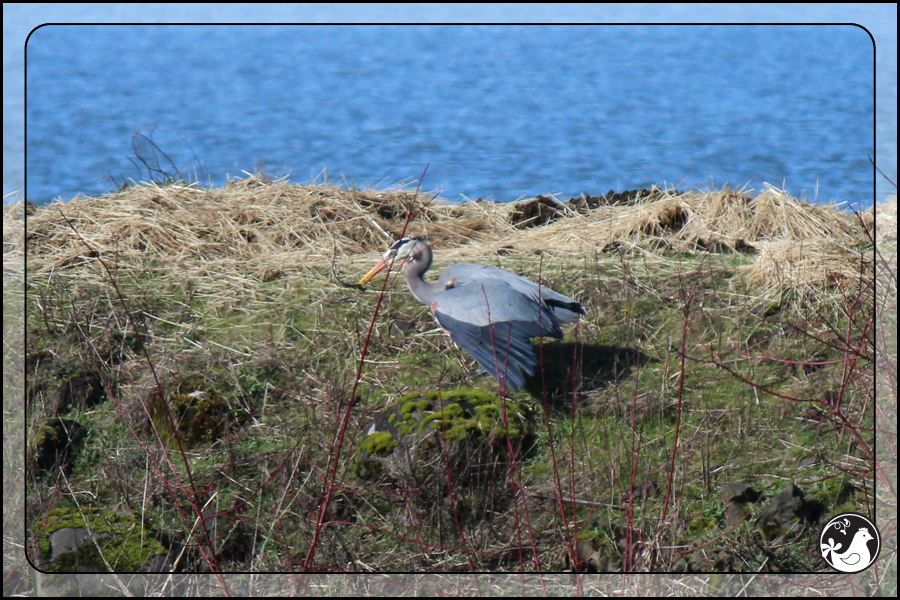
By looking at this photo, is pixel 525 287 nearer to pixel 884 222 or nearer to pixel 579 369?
pixel 579 369

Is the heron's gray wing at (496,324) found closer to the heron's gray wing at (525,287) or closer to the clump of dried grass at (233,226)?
the heron's gray wing at (525,287)

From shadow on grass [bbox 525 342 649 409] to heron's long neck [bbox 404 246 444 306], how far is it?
0.57m

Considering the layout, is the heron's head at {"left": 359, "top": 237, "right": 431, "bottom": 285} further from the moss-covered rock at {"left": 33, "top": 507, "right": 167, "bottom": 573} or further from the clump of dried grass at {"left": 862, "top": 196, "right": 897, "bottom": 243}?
the clump of dried grass at {"left": 862, "top": 196, "right": 897, "bottom": 243}

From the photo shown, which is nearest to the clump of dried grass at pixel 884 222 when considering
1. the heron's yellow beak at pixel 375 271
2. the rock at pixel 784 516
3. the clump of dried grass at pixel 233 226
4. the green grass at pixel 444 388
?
the green grass at pixel 444 388

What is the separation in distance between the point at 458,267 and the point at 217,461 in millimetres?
1385

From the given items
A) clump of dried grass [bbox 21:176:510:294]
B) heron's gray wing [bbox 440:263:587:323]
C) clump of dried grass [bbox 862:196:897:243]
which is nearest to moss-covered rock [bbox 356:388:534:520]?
heron's gray wing [bbox 440:263:587:323]

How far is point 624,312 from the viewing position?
14.8ft

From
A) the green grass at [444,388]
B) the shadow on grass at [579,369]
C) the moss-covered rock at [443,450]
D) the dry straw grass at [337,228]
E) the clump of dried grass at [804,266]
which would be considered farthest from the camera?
the dry straw grass at [337,228]

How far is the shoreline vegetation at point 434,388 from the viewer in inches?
120

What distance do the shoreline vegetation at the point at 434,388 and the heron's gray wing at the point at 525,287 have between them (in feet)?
0.87

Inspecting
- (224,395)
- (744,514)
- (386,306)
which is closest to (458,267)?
(386,306)

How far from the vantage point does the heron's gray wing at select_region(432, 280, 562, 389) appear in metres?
3.66

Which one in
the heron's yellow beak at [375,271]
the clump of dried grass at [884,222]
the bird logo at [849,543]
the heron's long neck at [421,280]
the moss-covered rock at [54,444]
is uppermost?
the clump of dried grass at [884,222]

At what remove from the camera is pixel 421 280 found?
14.4ft
